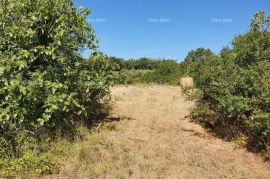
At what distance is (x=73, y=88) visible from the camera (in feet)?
27.2

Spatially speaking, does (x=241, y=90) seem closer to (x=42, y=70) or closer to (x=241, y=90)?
(x=241, y=90)

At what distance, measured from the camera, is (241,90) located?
347 inches

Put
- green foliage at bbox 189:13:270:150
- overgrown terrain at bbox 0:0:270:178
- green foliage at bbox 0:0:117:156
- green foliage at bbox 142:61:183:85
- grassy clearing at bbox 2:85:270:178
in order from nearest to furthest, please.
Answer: grassy clearing at bbox 2:85:270:178 → overgrown terrain at bbox 0:0:270:178 → green foliage at bbox 0:0:117:156 → green foliage at bbox 189:13:270:150 → green foliage at bbox 142:61:183:85

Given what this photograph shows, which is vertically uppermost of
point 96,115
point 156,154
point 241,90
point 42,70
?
point 42,70

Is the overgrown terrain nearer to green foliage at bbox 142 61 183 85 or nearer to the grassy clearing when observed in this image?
the grassy clearing

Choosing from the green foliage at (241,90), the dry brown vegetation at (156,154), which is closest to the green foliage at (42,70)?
the dry brown vegetation at (156,154)

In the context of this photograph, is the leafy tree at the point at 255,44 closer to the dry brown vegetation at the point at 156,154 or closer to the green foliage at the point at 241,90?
the green foliage at the point at 241,90

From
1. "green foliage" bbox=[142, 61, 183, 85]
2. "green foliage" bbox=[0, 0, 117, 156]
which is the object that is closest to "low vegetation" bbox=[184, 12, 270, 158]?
"green foliage" bbox=[0, 0, 117, 156]

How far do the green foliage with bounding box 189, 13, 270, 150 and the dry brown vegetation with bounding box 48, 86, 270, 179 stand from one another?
481mm

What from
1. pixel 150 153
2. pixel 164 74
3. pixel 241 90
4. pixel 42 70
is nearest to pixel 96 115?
pixel 42 70

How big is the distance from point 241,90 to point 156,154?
9.27ft

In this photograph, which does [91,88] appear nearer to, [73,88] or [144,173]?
[73,88]

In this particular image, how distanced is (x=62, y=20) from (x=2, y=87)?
1.92 metres

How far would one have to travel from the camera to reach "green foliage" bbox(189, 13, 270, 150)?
8133mm
